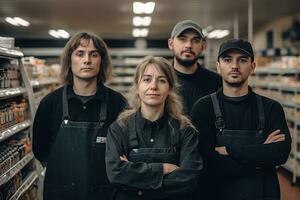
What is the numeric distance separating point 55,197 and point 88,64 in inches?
37.9

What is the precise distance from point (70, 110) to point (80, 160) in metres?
0.36

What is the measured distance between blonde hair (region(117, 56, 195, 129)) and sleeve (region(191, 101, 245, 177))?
0.49 ft

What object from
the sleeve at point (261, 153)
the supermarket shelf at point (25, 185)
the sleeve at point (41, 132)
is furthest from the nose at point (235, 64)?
the supermarket shelf at point (25, 185)

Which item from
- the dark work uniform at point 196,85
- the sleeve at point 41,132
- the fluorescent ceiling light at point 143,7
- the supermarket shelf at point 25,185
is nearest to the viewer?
the sleeve at point 41,132

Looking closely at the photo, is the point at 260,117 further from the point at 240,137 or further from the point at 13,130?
the point at 13,130

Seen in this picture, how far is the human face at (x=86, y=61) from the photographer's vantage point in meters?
2.93

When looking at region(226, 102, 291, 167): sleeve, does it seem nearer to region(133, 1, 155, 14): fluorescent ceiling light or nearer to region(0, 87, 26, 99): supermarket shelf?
region(0, 87, 26, 99): supermarket shelf

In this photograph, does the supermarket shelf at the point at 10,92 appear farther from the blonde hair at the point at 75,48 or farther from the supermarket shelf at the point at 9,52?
the blonde hair at the point at 75,48

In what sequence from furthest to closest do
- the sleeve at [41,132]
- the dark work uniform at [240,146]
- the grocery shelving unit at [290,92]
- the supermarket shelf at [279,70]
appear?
the supermarket shelf at [279,70]
the grocery shelving unit at [290,92]
the sleeve at [41,132]
the dark work uniform at [240,146]

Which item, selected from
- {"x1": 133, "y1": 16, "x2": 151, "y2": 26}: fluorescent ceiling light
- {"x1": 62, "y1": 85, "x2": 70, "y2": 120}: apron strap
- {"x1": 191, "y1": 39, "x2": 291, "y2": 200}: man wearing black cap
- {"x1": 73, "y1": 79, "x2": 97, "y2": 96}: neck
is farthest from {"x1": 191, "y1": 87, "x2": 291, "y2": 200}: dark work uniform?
{"x1": 133, "y1": 16, "x2": 151, "y2": 26}: fluorescent ceiling light

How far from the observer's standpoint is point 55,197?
297 centimetres

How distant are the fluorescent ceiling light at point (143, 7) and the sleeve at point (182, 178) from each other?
6.78 metres

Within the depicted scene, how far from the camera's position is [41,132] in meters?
3.09

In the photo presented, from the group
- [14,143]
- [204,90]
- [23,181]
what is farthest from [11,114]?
[204,90]
